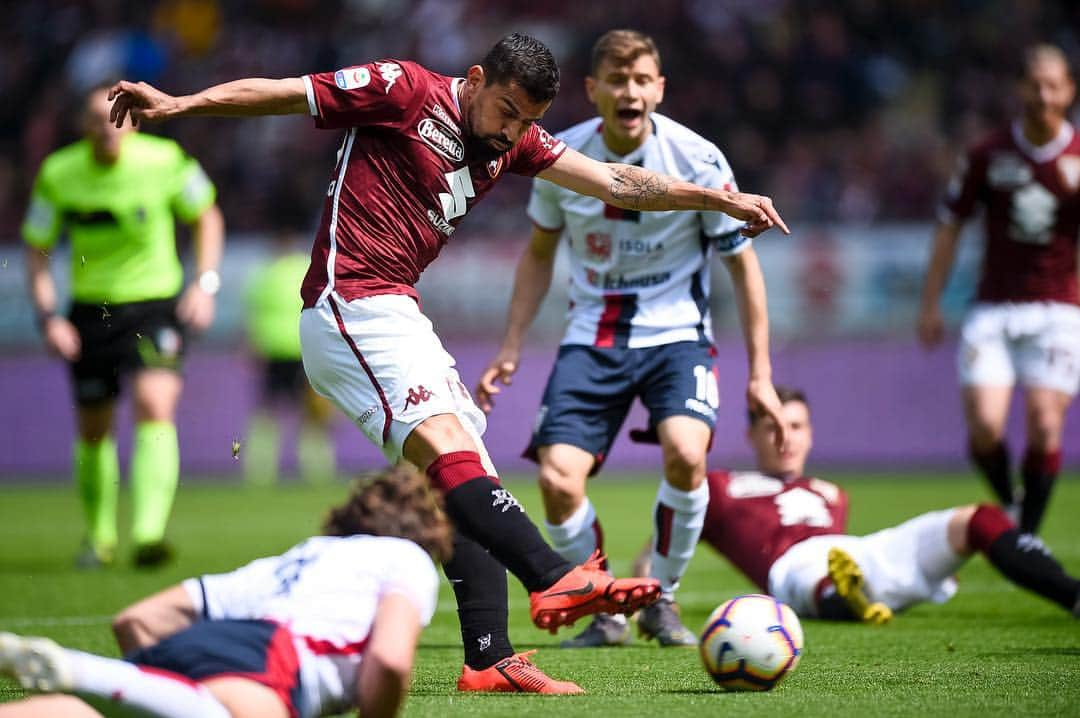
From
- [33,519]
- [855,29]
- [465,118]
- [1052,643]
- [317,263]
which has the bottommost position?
[33,519]

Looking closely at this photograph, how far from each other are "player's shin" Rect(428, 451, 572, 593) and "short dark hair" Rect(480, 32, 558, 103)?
1.12 m

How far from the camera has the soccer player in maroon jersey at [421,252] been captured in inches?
174

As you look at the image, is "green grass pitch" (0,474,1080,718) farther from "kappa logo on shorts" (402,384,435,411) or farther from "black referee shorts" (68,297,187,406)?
"black referee shorts" (68,297,187,406)

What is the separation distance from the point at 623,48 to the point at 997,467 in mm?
3595

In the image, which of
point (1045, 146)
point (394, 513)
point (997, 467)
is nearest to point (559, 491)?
point (394, 513)

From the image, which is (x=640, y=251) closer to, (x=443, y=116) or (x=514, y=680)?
(x=443, y=116)

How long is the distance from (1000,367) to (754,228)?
3.68 meters

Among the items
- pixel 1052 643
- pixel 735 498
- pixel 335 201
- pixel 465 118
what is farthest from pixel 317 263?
pixel 1052 643

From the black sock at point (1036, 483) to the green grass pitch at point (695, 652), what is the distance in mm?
297

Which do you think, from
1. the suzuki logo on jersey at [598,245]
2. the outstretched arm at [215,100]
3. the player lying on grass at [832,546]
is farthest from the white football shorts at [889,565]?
the outstretched arm at [215,100]

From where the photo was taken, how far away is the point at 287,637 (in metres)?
3.28

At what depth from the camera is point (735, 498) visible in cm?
658

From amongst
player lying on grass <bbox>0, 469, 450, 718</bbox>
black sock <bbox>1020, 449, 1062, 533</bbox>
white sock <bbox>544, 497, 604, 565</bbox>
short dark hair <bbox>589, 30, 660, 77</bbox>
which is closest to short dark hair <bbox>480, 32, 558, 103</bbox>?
short dark hair <bbox>589, 30, 660, 77</bbox>

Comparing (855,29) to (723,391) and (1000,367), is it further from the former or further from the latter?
(1000,367)
